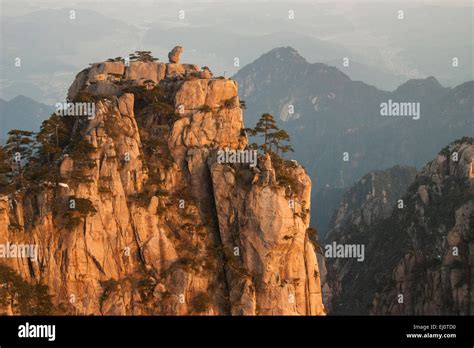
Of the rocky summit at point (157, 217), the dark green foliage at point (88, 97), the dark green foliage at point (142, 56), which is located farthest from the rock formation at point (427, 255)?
the dark green foliage at point (88, 97)

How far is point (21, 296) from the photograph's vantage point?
69.6 m

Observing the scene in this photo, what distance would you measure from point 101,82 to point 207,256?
91.0ft

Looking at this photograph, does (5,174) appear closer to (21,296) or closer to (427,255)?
(21,296)

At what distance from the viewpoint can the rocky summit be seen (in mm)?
74375

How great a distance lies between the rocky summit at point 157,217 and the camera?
74375mm

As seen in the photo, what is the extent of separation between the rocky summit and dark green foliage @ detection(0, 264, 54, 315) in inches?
5.6

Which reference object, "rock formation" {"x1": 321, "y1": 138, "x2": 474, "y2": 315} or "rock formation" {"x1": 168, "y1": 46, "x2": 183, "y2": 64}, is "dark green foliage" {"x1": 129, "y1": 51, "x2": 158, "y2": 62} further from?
"rock formation" {"x1": 321, "y1": 138, "x2": 474, "y2": 315}

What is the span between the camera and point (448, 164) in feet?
570

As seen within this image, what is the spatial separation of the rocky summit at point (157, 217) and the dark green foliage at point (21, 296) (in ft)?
0.47

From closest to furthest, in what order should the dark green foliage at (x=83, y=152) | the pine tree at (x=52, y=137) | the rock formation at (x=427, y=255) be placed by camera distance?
1. the dark green foliage at (x=83, y=152)
2. the pine tree at (x=52, y=137)
3. the rock formation at (x=427, y=255)

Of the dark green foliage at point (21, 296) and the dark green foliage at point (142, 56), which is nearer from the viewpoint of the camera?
the dark green foliage at point (21, 296)

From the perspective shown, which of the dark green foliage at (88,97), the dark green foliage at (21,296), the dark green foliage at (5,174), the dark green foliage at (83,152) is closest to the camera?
the dark green foliage at (21,296)

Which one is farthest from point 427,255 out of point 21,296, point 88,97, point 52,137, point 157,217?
point 21,296

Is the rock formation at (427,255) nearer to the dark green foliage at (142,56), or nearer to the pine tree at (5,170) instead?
the dark green foliage at (142,56)
